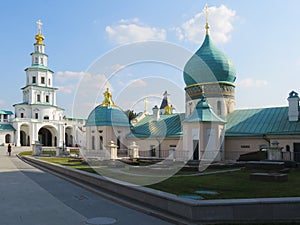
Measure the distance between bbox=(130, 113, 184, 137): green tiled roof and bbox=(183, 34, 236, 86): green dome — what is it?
189 inches

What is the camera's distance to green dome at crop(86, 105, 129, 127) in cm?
3703

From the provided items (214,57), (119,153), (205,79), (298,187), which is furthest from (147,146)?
(298,187)

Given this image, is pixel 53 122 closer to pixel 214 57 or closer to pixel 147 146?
pixel 147 146

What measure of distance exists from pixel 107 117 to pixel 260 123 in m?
17.4

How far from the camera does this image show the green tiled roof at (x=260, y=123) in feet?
86.2

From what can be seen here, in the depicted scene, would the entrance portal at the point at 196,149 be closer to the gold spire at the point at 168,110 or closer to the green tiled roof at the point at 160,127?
the green tiled roof at the point at 160,127

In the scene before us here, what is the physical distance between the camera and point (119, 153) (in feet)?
114

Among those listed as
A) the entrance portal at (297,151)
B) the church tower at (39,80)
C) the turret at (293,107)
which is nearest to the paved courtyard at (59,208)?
Result: the entrance portal at (297,151)

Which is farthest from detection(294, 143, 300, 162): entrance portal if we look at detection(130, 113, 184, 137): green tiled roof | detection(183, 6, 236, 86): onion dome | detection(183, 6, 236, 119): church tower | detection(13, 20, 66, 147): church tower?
detection(13, 20, 66, 147): church tower

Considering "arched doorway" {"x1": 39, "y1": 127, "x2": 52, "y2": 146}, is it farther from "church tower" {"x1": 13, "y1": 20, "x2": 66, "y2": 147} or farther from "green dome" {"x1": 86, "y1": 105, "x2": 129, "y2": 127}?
"green dome" {"x1": 86, "y1": 105, "x2": 129, "y2": 127}

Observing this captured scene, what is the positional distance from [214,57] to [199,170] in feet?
50.0

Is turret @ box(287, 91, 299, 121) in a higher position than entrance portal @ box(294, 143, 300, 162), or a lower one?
higher

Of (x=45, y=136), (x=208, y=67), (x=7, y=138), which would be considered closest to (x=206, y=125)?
(x=208, y=67)

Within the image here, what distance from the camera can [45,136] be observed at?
72688 mm
